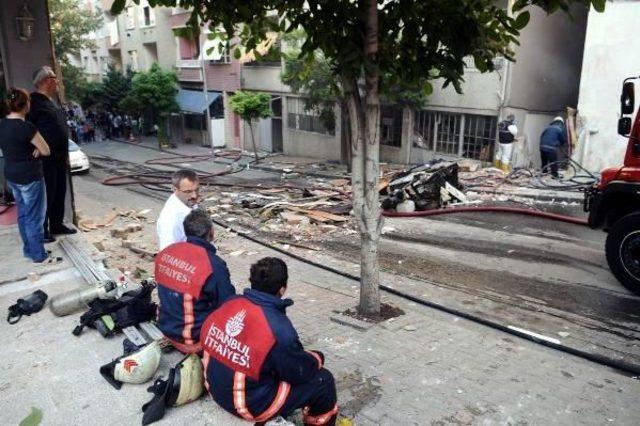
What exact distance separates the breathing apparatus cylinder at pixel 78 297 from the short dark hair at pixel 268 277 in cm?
242

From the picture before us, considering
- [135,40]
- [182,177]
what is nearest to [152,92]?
[135,40]

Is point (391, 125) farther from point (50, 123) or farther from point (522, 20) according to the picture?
point (522, 20)

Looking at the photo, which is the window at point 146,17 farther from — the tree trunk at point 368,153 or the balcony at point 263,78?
the tree trunk at point 368,153

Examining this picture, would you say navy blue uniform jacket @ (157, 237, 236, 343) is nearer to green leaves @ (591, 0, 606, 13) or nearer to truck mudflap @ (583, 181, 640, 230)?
green leaves @ (591, 0, 606, 13)

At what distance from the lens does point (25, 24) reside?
7680 millimetres

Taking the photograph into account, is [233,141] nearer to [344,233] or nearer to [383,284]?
[344,233]

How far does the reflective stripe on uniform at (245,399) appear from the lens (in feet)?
10.2

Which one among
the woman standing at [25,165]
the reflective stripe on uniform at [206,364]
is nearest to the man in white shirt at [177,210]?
the reflective stripe on uniform at [206,364]

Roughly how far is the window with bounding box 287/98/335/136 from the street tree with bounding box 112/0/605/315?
20.5 meters

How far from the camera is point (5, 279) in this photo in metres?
5.73

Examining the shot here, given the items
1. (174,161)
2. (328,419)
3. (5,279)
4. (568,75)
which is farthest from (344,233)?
(174,161)

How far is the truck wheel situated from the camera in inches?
263

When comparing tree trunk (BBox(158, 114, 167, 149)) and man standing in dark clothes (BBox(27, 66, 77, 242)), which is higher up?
man standing in dark clothes (BBox(27, 66, 77, 242))

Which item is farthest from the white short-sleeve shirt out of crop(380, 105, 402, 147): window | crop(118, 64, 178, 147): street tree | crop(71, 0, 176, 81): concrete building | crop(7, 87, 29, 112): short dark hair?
crop(71, 0, 176, 81): concrete building
